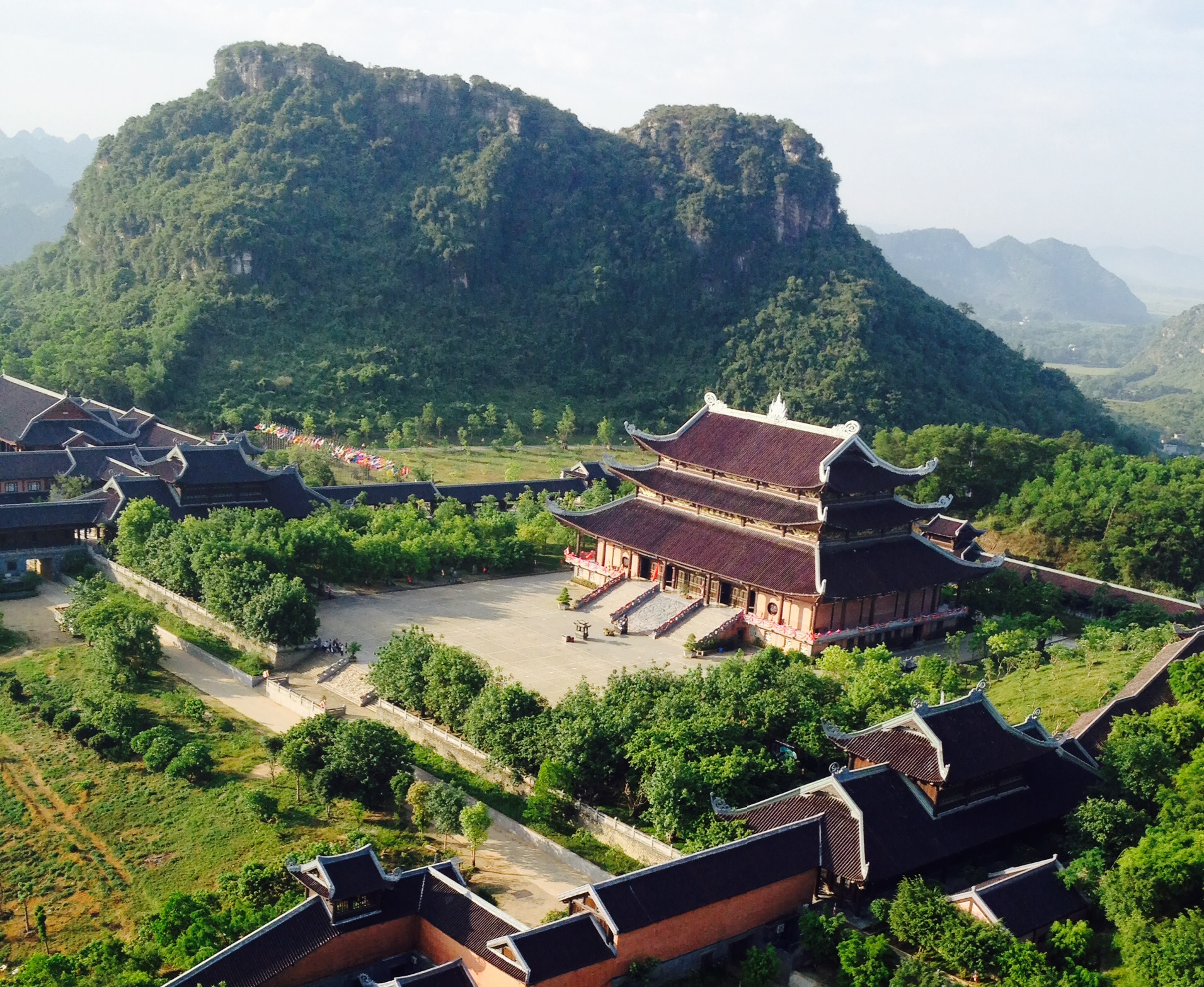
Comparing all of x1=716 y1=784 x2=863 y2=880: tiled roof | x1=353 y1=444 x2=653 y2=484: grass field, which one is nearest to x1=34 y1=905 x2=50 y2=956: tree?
x1=716 y1=784 x2=863 y2=880: tiled roof

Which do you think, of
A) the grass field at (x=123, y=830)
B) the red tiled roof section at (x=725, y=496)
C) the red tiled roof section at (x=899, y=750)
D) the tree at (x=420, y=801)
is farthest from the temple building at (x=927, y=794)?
the red tiled roof section at (x=725, y=496)

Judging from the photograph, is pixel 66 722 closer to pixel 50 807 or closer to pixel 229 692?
pixel 50 807

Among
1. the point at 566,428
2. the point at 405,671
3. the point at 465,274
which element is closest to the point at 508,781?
the point at 405,671

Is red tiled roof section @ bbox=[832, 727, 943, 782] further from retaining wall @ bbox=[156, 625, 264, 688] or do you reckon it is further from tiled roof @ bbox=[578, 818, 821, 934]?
retaining wall @ bbox=[156, 625, 264, 688]

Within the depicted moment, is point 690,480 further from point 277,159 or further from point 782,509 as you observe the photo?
point 277,159

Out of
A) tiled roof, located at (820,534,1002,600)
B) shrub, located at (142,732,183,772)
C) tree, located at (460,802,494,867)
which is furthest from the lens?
tiled roof, located at (820,534,1002,600)

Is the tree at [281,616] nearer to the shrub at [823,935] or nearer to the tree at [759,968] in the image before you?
the tree at [759,968]

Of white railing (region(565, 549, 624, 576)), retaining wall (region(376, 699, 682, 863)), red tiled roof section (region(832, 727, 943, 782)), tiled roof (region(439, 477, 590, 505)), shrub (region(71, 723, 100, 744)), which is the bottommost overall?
shrub (region(71, 723, 100, 744))
